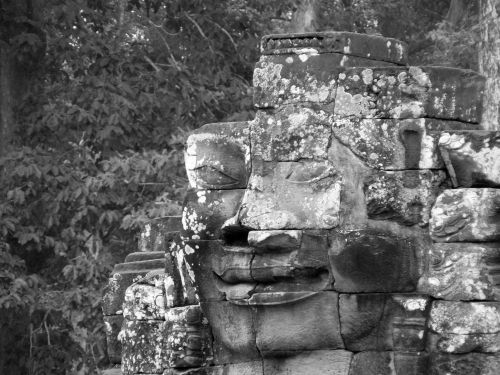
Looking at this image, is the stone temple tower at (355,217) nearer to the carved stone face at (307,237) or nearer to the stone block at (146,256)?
the carved stone face at (307,237)

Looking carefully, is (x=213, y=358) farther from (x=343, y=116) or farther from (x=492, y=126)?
(x=492, y=126)

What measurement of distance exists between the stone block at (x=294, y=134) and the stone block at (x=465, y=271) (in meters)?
0.90

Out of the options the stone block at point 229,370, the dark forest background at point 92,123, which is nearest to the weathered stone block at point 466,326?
Result: the stone block at point 229,370

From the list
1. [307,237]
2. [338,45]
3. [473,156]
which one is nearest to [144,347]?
[307,237]

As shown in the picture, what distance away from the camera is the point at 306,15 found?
17750mm

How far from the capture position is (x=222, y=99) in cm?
1722

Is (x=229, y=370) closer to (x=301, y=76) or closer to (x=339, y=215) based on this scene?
(x=339, y=215)

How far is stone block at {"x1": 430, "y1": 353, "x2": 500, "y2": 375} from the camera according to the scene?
7926mm

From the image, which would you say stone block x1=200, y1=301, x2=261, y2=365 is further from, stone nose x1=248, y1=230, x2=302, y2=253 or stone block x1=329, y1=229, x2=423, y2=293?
stone block x1=329, y1=229, x2=423, y2=293

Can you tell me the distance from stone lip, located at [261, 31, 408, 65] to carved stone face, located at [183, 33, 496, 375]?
0.22 ft

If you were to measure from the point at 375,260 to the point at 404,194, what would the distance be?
40cm

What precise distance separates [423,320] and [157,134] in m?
9.26

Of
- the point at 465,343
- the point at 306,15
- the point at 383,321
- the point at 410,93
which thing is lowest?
the point at 465,343

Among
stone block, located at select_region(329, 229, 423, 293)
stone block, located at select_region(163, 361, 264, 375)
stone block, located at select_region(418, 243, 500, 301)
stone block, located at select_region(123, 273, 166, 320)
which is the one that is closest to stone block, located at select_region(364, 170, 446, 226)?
stone block, located at select_region(329, 229, 423, 293)
